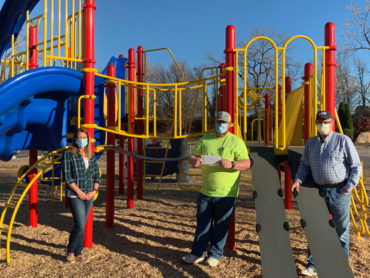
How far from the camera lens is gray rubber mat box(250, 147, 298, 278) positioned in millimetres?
3079

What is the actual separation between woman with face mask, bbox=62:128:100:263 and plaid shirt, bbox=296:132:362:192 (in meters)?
2.47

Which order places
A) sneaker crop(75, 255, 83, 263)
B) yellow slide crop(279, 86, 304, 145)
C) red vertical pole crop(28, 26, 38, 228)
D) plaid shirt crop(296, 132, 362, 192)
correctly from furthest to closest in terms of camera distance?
red vertical pole crop(28, 26, 38, 228) → yellow slide crop(279, 86, 304, 145) → sneaker crop(75, 255, 83, 263) → plaid shirt crop(296, 132, 362, 192)

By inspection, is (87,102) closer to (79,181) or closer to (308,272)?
(79,181)

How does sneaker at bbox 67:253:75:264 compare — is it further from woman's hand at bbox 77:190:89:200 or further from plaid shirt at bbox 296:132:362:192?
plaid shirt at bbox 296:132:362:192

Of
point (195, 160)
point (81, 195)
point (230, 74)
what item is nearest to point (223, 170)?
point (195, 160)

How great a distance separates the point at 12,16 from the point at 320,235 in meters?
6.99

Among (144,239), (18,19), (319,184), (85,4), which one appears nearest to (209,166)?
(319,184)

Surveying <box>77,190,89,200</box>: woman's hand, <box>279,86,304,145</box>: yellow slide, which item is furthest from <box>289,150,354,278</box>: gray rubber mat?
<box>77,190,89,200</box>: woman's hand

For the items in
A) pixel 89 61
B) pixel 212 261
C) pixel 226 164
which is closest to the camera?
pixel 226 164

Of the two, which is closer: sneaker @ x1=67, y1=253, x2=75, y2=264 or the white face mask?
the white face mask

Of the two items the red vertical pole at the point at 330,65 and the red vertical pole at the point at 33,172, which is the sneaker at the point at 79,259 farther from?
the red vertical pole at the point at 330,65

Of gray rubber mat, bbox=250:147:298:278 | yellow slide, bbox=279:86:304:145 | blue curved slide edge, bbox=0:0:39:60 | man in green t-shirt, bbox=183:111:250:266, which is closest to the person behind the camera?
gray rubber mat, bbox=250:147:298:278

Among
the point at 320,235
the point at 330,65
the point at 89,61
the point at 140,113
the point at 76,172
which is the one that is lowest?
the point at 320,235

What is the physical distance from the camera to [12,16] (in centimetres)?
690
